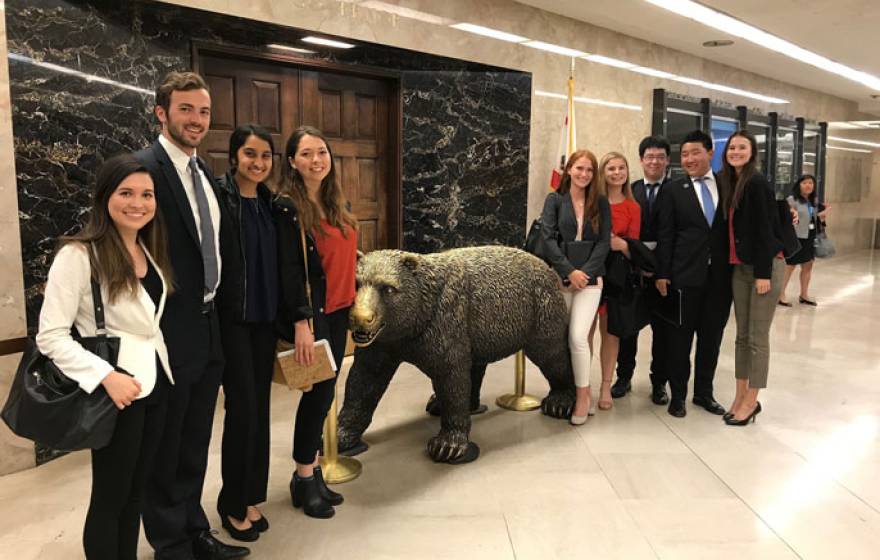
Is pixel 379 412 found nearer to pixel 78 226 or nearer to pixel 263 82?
pixel 78 226

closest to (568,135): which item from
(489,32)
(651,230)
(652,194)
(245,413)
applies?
(489,32)

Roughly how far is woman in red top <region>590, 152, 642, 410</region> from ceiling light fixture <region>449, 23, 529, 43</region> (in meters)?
2.34

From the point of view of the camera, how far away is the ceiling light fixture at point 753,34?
6031mm

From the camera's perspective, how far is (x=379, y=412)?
396cm

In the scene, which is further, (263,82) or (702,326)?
(263,82)

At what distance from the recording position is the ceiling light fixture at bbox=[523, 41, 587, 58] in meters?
6.16

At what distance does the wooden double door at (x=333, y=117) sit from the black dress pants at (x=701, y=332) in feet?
7.51

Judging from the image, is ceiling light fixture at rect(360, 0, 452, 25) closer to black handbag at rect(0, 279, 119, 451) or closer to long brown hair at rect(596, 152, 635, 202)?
long brown hair at rect(596, 152, 635, 202)

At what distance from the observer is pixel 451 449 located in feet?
10.6

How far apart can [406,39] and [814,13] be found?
13.8ft

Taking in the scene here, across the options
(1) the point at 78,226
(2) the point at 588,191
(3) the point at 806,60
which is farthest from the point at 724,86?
(1) the point at 78,226

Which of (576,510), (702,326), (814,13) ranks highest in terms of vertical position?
(814,13)

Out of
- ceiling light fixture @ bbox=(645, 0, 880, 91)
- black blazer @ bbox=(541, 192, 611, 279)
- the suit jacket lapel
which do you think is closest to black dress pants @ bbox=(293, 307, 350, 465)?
the suit jacket lapel

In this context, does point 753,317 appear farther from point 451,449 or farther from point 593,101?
point 593,101
